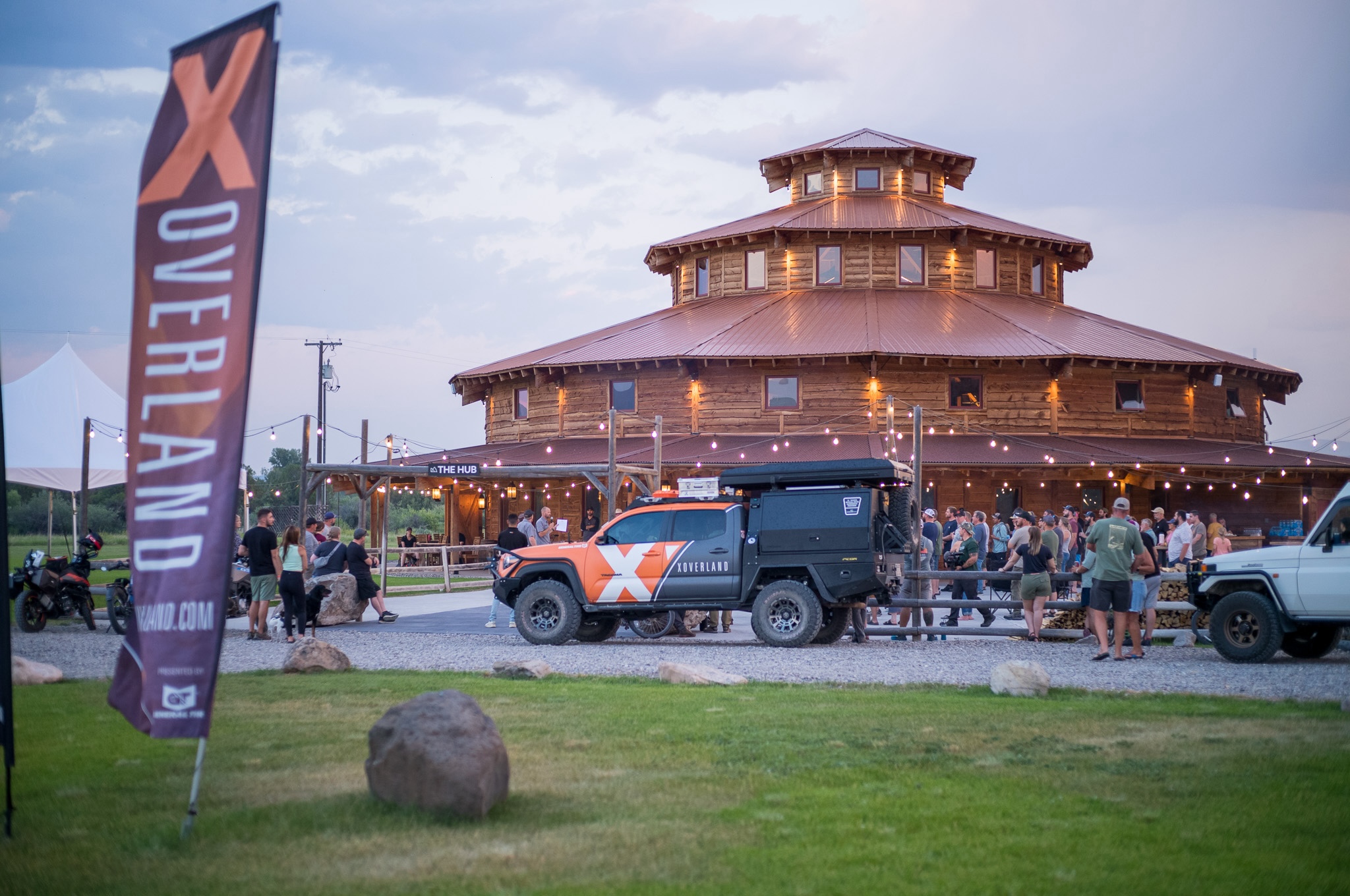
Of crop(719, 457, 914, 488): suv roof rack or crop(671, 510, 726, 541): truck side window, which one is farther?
crop(671, 510, 726, 541): truck side window

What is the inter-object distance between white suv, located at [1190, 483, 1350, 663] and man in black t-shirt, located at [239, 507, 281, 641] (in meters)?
13.0

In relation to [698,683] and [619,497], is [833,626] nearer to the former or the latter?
[698,683]

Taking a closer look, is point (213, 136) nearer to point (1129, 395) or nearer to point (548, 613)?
point (548, 613)

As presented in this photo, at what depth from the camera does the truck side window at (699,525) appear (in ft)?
55.7

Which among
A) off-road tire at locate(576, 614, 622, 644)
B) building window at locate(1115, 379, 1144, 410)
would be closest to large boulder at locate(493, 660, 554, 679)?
off-road tire at locate(576, 614, 622, 644)

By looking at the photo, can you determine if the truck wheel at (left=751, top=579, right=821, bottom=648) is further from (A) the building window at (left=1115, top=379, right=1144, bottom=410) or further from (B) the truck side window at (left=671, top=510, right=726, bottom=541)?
(A) the building window at (left=1115, top=379, right=1144, bottom=410)

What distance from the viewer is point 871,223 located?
4059 centimetres

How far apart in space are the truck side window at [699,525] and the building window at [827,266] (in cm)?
2534

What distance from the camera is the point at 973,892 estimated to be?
5.00 m

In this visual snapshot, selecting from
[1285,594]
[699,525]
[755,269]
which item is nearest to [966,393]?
[755,269]

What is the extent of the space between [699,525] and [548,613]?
8.47 feet

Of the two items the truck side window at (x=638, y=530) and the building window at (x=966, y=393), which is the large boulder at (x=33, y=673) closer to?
the truck side window at (x=638, y=530)

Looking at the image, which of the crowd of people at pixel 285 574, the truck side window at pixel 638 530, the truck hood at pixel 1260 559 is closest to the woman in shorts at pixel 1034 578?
the truck hood at pixel 1260 559

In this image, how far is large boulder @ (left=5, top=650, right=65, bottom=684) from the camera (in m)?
11.8
